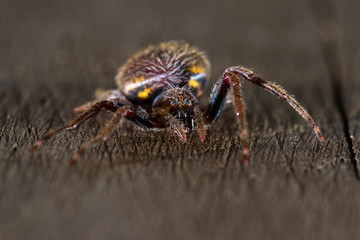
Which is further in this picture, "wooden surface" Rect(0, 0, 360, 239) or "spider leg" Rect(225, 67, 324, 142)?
"spider leg" Rect(225, 67, 324, 142)

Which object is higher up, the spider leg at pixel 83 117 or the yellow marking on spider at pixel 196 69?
the yellow marking on spider at pixel 196 69

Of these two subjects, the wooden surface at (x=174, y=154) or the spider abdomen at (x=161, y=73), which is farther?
the spider abdomen at (x=161, y=73)

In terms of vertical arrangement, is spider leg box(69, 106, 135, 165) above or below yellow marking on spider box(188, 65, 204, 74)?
below

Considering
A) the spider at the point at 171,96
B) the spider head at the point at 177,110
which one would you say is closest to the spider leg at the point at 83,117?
the spider at the point at 171,96

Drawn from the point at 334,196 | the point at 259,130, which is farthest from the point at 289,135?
the point at 334,196

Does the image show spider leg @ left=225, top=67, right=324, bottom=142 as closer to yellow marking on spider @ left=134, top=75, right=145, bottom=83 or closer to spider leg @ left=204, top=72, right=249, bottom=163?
spider leg @ left=204, top=72, right=249, bottom=163

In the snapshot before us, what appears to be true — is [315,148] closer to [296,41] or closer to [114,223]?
[114,223]

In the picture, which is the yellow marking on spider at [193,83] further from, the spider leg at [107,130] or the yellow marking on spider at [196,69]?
the spider leg at [107,130]

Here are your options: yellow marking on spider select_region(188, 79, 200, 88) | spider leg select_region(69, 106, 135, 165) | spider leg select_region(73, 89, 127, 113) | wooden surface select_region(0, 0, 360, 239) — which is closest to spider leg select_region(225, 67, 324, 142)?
wooden surface select_region(0, 0, 360, 239)
